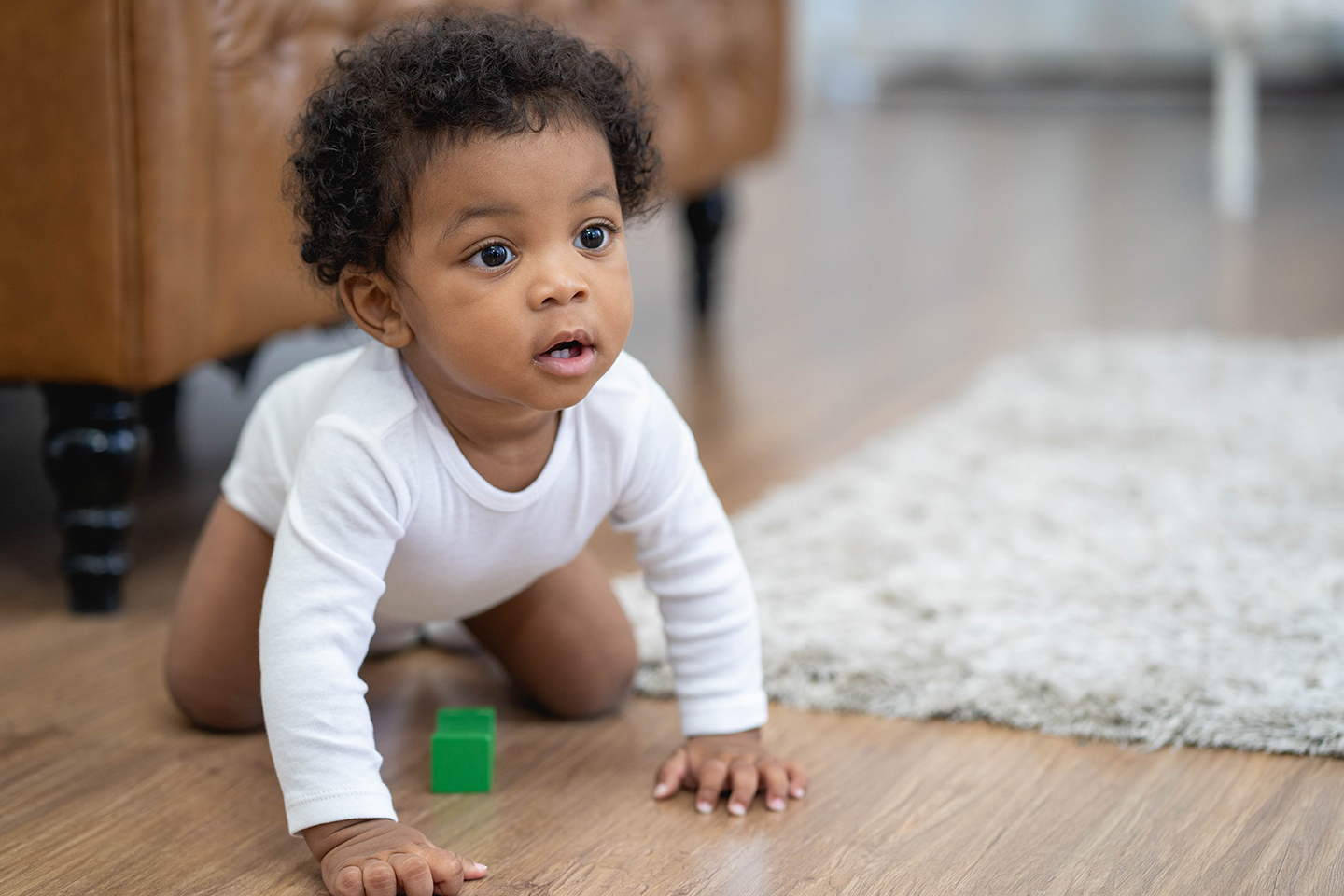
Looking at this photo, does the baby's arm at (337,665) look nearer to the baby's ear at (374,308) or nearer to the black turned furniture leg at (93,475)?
the baby's ear at (374,308)

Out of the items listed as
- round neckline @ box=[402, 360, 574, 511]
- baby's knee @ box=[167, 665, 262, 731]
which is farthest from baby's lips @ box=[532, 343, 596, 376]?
baby's knee @ box=[167, 665, 262, 731]

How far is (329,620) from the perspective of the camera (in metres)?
0.77

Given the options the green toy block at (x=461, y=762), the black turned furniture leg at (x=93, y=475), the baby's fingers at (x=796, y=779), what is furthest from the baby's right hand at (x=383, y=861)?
the black turned furniture leg at (x=93, y=475)

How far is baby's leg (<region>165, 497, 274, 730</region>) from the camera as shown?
3.02 ft

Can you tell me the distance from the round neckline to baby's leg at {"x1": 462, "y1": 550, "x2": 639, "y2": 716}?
138 millimetres

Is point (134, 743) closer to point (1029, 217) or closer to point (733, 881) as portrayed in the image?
point (733, 881)

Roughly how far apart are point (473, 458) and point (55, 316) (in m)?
0.45

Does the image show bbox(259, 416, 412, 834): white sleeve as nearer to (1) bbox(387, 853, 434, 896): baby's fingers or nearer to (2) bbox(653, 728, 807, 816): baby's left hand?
(1) bbox(387, 853, 434, 896): baby's fingers

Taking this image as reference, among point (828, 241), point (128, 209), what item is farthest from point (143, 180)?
point (828, 241)

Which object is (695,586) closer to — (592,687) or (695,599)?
(695,599)

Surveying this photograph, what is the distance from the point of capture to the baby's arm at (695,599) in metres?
0.88

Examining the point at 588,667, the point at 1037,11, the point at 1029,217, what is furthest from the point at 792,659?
the point at 1037,11

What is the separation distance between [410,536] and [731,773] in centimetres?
24

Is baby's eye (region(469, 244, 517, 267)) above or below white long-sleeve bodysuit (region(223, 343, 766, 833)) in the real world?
above
